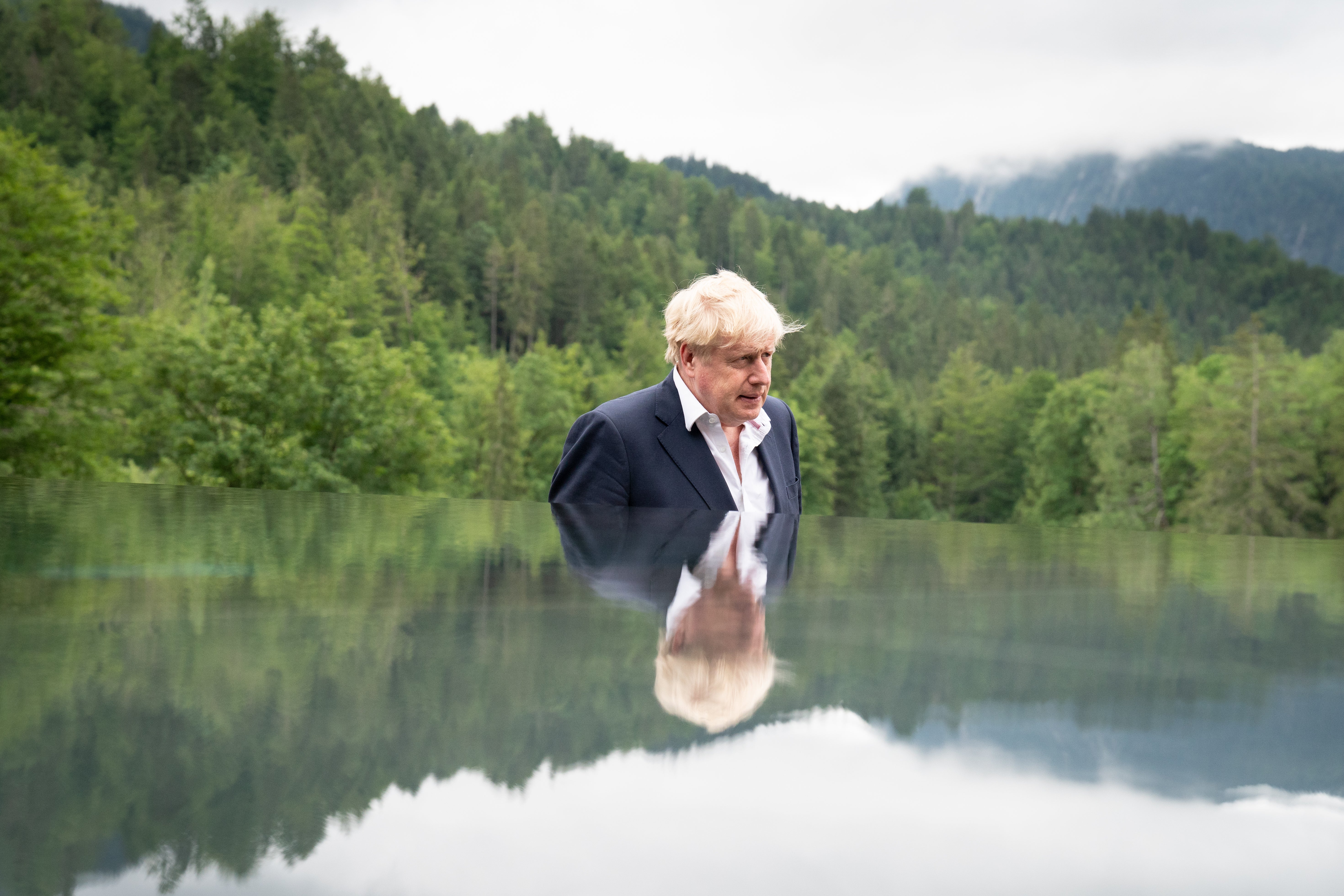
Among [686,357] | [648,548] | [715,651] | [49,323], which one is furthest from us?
[49,323]

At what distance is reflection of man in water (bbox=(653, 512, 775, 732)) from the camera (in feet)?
2.16

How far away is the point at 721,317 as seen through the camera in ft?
12.6

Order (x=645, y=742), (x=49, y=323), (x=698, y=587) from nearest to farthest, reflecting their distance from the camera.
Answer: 1. (x=645, y=742)
2. (x=698, y=587)
3. (x=49, y=323)

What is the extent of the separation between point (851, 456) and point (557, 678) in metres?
60.9

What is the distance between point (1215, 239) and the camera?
497ft

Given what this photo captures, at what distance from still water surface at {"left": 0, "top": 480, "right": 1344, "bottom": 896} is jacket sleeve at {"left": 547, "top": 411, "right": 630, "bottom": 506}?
230 centimetres

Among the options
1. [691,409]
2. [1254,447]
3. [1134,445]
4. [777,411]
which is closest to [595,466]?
[691,409]

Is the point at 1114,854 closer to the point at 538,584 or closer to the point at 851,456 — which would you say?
the point at 538,584

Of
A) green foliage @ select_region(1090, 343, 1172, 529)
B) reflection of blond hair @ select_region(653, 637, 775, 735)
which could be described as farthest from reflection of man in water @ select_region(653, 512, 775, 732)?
green foliage @ select_region(1090, 343, 1172, 529)

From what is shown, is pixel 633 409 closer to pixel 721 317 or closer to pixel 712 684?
pixel 721 317

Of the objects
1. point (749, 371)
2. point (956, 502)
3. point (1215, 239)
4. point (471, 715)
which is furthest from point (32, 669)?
point (1215, 239)

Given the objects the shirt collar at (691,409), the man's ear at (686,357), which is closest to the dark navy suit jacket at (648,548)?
the shirt collar at (691,409)

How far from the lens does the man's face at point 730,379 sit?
12.5 feet

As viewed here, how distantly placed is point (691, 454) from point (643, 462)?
184mm
